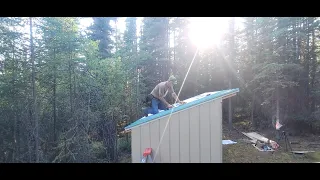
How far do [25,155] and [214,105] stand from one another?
5199 mm

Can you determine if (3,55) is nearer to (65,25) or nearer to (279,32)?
(65,25)

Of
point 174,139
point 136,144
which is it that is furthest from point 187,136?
point 136,144

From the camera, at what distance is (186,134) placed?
2.62m

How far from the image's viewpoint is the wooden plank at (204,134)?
2605 mm

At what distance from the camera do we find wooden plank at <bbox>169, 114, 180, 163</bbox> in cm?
260

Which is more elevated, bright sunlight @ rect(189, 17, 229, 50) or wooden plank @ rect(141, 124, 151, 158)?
bright sunlight @ rect(189, 17, 229, 50)

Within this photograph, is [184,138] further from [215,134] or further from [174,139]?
[215,134]

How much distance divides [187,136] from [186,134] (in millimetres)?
28

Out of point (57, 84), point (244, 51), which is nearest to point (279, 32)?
point (244, 51)

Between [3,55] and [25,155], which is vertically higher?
[3,55]

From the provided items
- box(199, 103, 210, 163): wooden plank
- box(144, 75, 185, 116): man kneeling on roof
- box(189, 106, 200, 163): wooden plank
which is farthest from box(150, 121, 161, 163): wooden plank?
box(144, 75, 185, 116): man kneeling on roof

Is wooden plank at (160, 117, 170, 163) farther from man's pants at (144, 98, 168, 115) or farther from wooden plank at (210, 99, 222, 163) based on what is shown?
man's pants at (144, 98, 168, 115)

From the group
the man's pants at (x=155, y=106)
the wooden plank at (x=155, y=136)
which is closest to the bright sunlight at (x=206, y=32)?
the man's pants at (x=155, y=106)
